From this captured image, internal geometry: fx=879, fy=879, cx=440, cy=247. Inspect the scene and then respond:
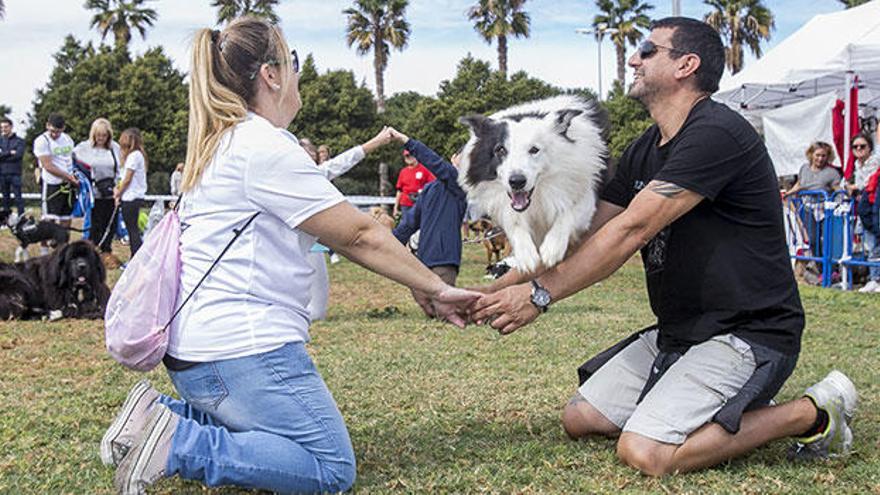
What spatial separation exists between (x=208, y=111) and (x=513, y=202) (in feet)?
4.78

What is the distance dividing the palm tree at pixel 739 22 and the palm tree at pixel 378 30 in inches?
565

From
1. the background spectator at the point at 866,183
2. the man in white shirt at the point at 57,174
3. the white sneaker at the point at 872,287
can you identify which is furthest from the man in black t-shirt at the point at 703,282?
the man in white shirt at the point at 57,174

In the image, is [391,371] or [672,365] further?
[391,371]

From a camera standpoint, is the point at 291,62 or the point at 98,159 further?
the point at 98,159

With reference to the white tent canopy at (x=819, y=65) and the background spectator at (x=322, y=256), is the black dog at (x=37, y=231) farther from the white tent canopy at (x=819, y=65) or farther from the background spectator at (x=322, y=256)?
the white tent canopy at (x=819, y=65)

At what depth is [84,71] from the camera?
4134cm

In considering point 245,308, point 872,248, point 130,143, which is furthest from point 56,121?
point 872,248

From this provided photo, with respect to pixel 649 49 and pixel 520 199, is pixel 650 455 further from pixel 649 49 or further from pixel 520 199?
pixel 649 49

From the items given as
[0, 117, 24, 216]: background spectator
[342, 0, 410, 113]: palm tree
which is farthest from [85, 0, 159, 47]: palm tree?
[0, 117, 24, 216]: background spectator

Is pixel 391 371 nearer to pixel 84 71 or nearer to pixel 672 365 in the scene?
pixel 672 365

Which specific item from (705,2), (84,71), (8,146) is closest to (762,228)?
(8,146)

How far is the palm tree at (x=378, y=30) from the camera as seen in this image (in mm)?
42625

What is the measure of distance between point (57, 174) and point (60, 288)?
159 inches

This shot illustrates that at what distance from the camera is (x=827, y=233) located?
10469 mm
